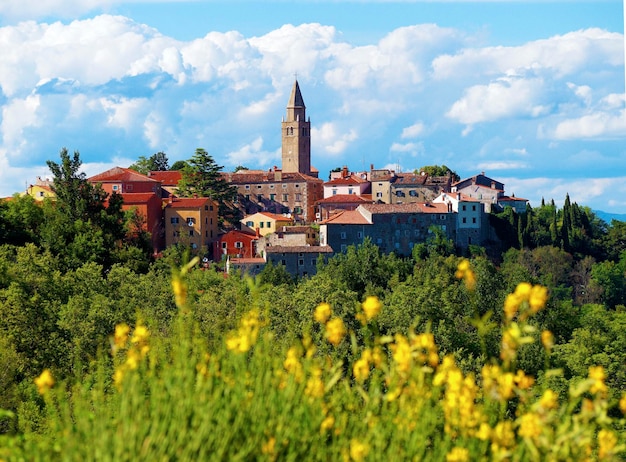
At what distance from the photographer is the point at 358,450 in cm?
547

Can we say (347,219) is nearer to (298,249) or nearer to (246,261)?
(298,249)

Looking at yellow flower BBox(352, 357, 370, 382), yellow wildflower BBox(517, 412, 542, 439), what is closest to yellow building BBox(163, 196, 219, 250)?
yellow flower BBox(352, 357, 370, 382)

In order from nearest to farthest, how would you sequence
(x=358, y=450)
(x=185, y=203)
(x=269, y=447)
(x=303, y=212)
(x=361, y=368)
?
(x=358, y=450) → (x=269, y=447) → (x=361, y=368) → (x=185, y=203) → (x=303, y=212)

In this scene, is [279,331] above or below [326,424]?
below

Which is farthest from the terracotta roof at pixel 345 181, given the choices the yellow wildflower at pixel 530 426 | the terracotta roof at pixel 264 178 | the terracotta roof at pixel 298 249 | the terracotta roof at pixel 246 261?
the yellow wildflower at pixel 530 426

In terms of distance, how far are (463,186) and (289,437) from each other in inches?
2889

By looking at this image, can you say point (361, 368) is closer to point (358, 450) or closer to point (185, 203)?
point (358, 450)

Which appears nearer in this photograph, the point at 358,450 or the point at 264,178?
the point at 358,450

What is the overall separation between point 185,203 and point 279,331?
33253 mm

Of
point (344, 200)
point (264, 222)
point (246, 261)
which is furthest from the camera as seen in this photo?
point (344, 200)

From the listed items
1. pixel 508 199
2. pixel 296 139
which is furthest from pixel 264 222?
pixel 296 139

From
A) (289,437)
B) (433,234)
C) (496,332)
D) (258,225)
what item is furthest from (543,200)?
(289,437)

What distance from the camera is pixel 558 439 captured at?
211 inches

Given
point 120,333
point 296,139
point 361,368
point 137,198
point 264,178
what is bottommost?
point 361,368
